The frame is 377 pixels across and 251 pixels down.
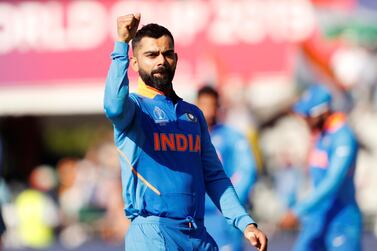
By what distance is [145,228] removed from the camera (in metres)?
5.94

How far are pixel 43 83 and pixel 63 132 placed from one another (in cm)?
327

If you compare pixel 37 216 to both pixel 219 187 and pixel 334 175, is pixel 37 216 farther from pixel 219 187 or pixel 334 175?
pixel 219 187

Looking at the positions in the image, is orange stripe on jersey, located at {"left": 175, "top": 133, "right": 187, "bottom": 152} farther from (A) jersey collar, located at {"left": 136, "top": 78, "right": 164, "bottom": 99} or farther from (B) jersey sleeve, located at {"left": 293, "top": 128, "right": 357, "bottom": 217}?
(B) jersey sleeve, located at {"left": 293, "top": 128, "right": 357, "bottom": 217}

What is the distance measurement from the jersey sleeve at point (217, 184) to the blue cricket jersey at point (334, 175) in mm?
3521

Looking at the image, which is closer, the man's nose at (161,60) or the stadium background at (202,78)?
the man's nose at (161,60)

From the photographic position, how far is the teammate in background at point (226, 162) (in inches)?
393

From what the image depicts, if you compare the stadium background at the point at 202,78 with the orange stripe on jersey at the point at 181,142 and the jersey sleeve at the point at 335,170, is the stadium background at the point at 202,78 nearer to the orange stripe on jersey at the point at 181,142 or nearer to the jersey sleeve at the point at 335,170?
the jersey sleeve at the point at 335,170

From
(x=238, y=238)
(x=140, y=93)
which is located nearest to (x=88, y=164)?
(x=238, y=238)

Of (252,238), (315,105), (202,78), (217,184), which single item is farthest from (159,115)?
(202,78)

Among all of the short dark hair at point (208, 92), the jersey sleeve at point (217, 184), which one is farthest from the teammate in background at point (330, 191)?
the jersey sleeve at point (217, 184)

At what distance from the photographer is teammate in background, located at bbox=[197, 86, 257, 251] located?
9.98 meters

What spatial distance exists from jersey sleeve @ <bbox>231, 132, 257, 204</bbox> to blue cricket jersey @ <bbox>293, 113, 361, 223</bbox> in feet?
2.08

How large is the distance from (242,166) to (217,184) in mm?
4172

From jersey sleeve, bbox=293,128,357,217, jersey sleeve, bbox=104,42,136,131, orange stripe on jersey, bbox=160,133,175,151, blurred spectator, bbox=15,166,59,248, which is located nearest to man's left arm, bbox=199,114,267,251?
orange stripe on jersey, bbox=160,133,175,151
